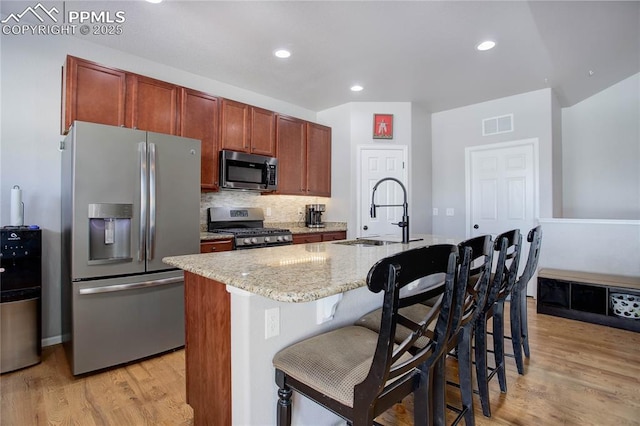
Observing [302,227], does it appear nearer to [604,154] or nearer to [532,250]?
[532,250]

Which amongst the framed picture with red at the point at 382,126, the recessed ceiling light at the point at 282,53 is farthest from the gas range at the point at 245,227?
the framed picture with red at the point at 382,126

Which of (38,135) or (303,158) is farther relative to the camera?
(303,158)

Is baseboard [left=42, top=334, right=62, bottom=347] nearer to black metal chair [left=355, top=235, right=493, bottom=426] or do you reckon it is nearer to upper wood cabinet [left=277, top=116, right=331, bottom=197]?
upper wood cabinet [left=277, top=116, right=331, bottom=197]

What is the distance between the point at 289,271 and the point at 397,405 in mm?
1299

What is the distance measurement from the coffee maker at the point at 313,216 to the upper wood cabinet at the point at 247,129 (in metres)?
1.04

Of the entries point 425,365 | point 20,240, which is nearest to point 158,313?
point 20,240

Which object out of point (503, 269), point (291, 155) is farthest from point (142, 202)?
point (503, 269)

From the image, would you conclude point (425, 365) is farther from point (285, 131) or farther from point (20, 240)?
point (285, 131)

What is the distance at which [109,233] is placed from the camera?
2.44m

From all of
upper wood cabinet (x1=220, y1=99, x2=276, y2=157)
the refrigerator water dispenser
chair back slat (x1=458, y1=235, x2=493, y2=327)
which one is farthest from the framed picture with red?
chair back slat (x1=458, y1=235, x2=493, y2=327)

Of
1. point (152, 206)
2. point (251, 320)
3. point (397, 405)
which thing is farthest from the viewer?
point (152, 206)

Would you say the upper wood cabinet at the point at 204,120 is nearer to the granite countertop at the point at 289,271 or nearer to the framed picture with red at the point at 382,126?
the framed picture with red at the point at 382,126

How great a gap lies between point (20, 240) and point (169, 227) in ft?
3.24

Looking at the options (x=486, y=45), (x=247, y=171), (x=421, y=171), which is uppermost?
(x=486, y=45)
